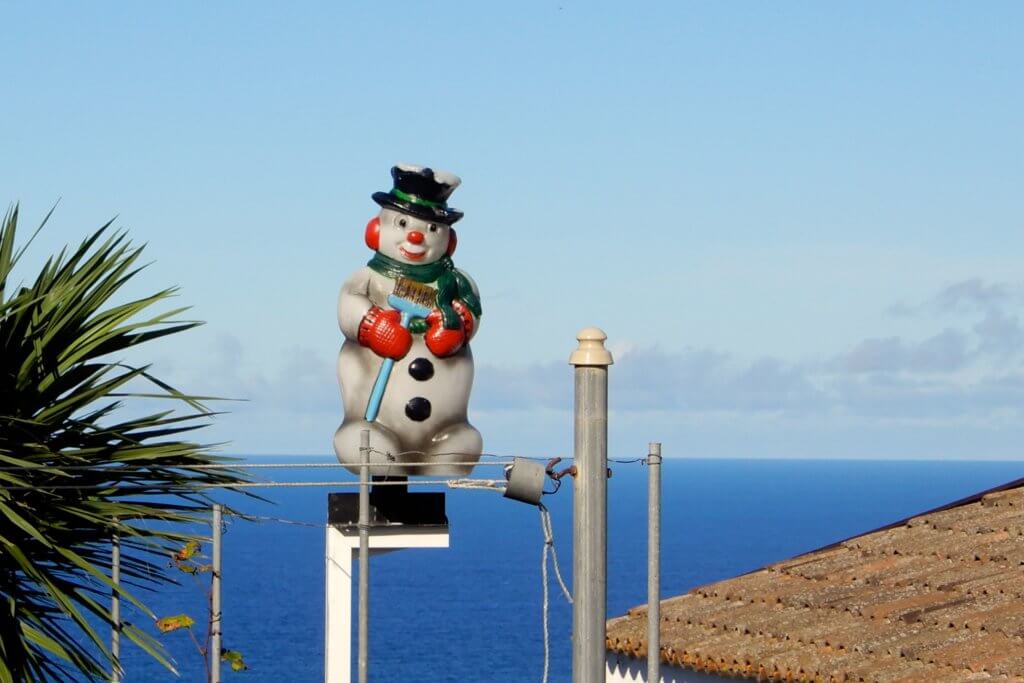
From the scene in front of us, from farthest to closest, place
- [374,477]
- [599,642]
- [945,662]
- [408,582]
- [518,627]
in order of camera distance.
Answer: [408,582], [518,627], [374,477], [945,662], [599,642]

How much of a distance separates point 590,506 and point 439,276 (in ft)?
20.0

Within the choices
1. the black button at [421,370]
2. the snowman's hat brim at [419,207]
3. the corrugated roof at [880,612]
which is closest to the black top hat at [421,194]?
the snowman's hat brim at [419,207]

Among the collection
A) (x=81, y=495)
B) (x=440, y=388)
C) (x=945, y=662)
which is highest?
(x=440, y=388)

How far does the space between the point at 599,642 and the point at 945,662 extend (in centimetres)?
487

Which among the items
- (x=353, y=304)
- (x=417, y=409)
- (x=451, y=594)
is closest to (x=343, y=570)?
(x=417, y=409)

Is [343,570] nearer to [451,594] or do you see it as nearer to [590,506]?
[590,506]

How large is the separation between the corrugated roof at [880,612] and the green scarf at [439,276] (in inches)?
130

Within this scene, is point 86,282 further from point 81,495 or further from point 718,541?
point 718,541

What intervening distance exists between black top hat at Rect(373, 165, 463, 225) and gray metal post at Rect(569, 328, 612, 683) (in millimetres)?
5871

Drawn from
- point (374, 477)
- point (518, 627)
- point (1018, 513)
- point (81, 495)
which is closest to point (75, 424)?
point (81, 495)

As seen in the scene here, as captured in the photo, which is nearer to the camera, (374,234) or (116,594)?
(116,594)

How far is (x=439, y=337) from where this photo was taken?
42.8ft

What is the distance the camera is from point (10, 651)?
923 centimetres

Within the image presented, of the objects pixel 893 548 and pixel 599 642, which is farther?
pixel 893 548
